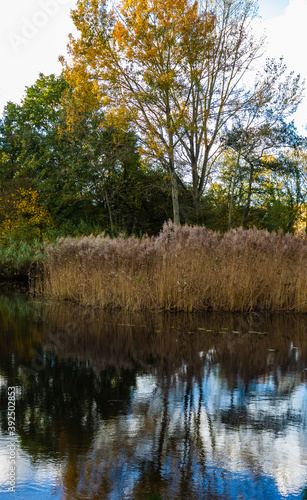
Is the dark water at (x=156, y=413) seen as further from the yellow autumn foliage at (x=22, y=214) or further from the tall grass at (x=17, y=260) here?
the yellow autumn foliage at (x=22, y=214)

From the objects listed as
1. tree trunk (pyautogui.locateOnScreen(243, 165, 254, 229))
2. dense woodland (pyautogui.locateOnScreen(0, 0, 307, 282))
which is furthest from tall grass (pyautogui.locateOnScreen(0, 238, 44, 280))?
tree trunk (pyautogui.locateOnScreen(243, 165, 254, 229))

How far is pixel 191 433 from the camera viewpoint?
3719mm

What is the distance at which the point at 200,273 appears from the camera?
9.88m

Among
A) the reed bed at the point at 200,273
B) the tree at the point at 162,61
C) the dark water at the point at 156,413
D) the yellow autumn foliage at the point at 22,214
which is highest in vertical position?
the tree at the point at 162,61

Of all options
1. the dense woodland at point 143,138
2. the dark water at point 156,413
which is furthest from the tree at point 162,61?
the dark water at point 156,413

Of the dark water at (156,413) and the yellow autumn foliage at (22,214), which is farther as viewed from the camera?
the yellow autumn foliage at (22,214)

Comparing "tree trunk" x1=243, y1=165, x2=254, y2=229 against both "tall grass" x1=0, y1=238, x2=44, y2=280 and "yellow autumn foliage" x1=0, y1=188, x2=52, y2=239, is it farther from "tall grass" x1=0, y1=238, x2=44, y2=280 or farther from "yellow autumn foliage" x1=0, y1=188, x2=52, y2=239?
"tall grass" x1=0, y1=238, x2=44, y2=280

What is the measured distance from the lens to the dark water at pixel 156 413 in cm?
296

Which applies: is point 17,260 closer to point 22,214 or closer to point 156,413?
point 22,214

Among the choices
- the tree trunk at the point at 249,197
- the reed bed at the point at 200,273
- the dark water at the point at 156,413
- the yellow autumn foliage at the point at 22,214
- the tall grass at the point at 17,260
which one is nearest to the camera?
the dark water at the point at 156,413

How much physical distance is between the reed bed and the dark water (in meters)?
1.99

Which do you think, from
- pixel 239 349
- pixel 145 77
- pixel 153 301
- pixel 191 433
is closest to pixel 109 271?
pixel 153 301

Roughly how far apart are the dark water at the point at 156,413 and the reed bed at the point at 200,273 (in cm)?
199

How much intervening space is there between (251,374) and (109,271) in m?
5.40
